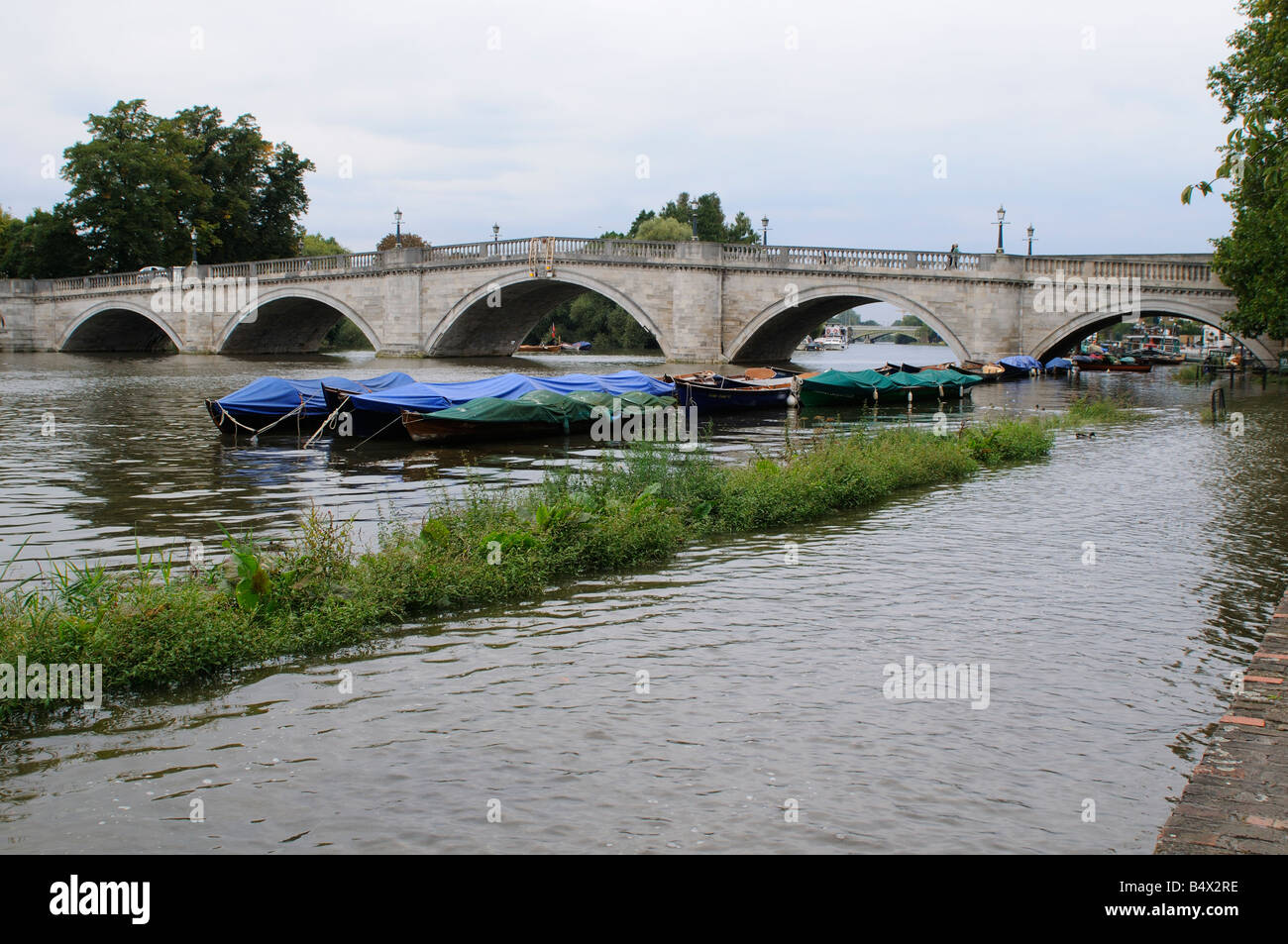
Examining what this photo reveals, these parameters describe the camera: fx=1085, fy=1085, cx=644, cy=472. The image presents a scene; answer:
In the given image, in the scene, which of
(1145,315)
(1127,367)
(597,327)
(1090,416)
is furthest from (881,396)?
(597,327)

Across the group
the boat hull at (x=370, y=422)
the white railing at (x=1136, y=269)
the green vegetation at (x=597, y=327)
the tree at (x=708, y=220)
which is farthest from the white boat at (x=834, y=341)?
the boat hull at (x=370, y=422)

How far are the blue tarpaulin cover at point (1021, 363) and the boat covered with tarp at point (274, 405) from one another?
27.6 metres

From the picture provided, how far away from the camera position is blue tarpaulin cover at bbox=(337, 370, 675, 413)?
2197cm

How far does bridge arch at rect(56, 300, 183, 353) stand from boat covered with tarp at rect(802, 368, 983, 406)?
47.3 metres

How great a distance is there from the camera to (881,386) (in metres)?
32.5

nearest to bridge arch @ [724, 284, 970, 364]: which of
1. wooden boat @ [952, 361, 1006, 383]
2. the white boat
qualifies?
wooden boat @ [952, 361, 1006, 383]

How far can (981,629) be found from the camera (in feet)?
29.3

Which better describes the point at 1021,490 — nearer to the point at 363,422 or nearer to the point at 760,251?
the point at 363,422

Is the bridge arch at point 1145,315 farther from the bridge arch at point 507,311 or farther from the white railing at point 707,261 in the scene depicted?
the bridge arch at point 507,311

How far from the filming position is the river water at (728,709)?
5.49 metres

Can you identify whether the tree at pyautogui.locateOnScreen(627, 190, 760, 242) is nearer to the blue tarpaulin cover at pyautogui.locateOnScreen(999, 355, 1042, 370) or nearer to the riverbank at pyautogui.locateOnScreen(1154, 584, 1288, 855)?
the blue tarpaulin cover at pyautogui.locateOnScreen(999, 355, 1042, 370)

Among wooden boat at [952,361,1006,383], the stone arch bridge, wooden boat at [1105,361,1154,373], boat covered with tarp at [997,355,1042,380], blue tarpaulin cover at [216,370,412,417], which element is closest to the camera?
blue tarpaulin cover at [216,370,412,417]
